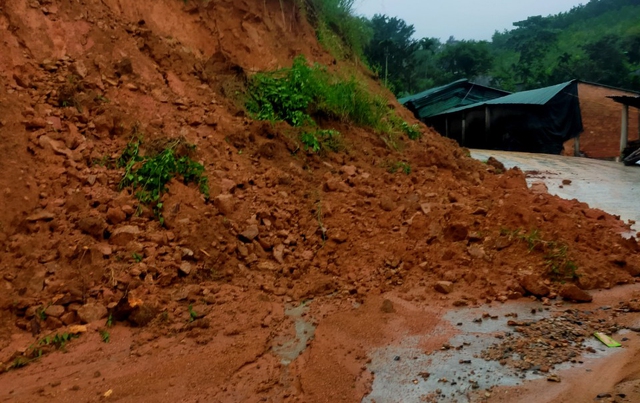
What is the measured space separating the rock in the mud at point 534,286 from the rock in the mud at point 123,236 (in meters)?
3.04

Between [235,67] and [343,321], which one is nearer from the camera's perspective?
[343,321]

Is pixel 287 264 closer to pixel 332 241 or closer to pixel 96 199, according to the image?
pixel 332 241

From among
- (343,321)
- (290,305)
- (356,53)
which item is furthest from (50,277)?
(356,53)

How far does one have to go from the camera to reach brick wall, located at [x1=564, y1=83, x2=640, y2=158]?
18.1 m

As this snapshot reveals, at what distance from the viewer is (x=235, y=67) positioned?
21.8 ft

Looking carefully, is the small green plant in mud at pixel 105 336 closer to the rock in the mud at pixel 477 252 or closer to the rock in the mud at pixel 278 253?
the rock in the mud at pixel 278 253

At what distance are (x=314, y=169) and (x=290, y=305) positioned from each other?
2.18 meters

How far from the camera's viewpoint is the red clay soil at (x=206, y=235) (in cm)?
301

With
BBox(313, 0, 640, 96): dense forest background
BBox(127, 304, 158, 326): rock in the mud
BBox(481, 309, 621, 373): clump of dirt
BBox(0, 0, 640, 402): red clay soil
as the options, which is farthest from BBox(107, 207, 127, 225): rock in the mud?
BBox(313, 0, 640, 96): dense forest background

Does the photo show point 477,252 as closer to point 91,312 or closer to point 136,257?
point 136,257

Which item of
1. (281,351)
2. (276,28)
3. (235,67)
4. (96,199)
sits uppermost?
(276,28)

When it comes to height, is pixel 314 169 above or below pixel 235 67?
below

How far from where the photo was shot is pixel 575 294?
381 cm

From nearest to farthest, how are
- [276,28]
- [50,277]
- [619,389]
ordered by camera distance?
[619,389] → [50,277] → [276,28]
